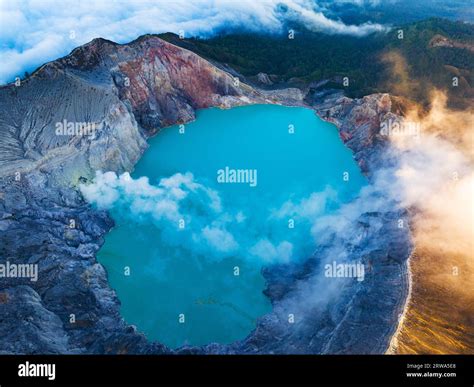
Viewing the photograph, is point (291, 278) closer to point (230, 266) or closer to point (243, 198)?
point (230, 266)

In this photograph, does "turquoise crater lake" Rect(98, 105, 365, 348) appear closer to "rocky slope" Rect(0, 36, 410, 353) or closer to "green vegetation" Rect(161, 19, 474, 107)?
"rocky slope" Rect(0, 36, 410, 353)

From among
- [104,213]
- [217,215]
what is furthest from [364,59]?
[104,213]

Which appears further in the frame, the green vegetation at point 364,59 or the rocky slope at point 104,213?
the green vegetation at point 364,59

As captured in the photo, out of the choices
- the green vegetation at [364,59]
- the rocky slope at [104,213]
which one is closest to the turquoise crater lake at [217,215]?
the rocky slope at [104,213]

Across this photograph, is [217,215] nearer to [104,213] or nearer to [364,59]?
[104,213]

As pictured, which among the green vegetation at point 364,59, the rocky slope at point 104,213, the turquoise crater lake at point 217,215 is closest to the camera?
the rocky slope at point 104,213

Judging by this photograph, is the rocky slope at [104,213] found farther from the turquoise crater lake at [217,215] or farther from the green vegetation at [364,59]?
the green vegetation at [364,59]
